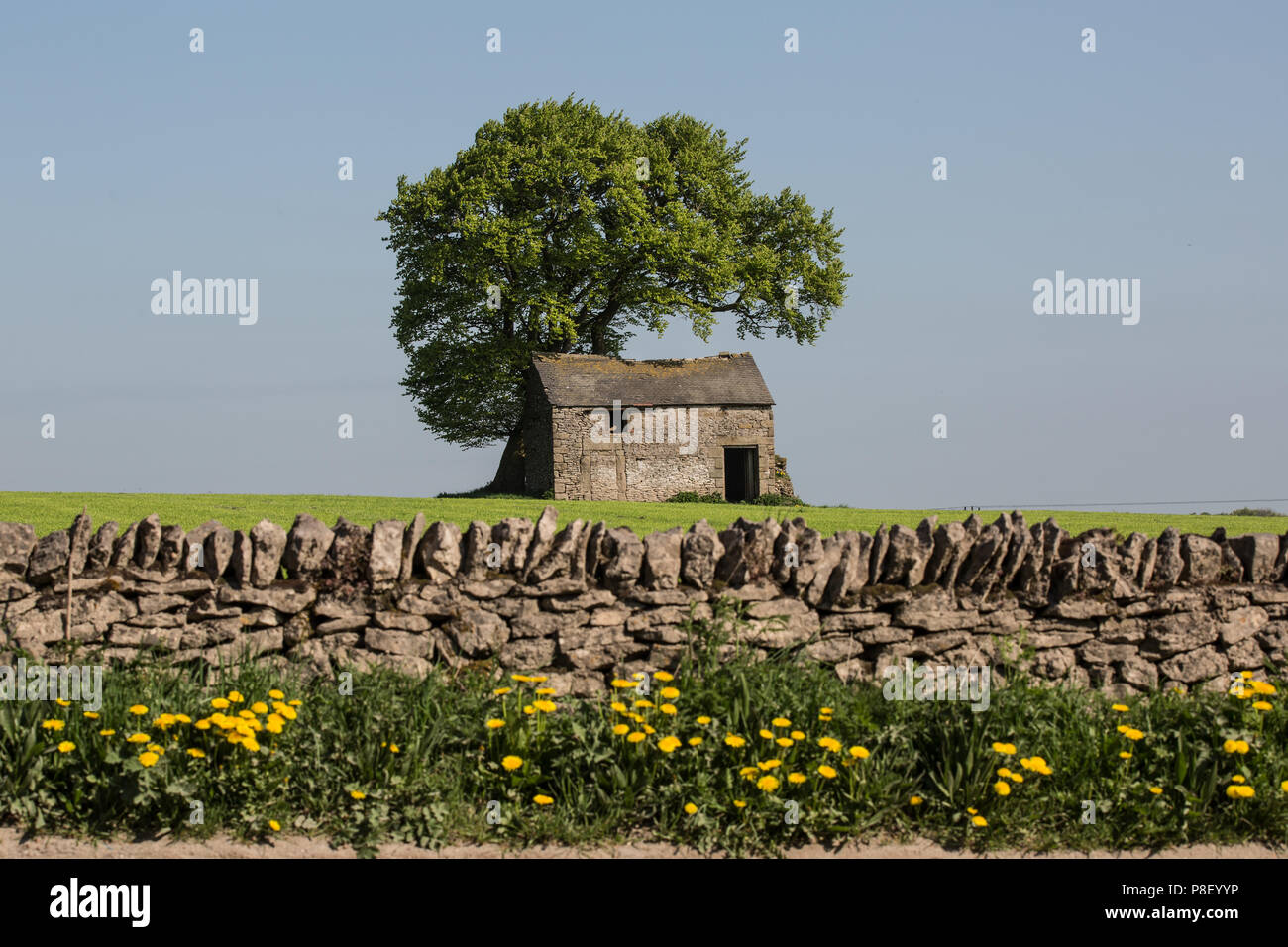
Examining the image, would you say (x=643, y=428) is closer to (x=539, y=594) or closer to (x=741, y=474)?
(x=741, y=474)

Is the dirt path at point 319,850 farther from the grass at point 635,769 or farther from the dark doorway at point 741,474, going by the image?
the dark doorway at point 741,474

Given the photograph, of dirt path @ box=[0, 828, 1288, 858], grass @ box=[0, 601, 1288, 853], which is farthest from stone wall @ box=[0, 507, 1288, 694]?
dirt path @ box=[0, 828, 1288, 858]

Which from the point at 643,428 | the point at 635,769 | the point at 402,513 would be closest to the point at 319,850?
the point at 635,769

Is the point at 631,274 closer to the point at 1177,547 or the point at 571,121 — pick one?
the point at 571,121

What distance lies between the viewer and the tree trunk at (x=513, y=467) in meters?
36.5

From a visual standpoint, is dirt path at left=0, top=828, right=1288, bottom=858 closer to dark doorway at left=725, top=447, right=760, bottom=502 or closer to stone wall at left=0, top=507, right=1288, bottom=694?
stone wall at left=0, top=507, right=1288, bottom=694

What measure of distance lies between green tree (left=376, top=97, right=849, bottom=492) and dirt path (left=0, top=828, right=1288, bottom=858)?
2791 cm

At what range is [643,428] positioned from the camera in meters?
32.6

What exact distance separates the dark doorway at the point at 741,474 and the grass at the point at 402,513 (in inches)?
396

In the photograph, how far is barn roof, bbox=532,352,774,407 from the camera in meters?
32.0

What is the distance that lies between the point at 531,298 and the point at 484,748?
1115 inches

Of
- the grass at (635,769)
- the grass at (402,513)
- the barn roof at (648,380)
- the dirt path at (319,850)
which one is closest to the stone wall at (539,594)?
the grass at (635,769)

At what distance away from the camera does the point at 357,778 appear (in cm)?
649
